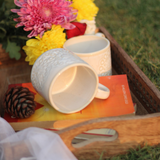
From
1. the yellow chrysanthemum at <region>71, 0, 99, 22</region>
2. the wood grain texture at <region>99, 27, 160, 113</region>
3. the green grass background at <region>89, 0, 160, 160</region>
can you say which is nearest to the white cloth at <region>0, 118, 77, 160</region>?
the green grass background at <region>89, 0, 160, 160</region>

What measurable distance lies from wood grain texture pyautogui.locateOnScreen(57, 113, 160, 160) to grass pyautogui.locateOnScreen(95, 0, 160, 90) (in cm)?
44

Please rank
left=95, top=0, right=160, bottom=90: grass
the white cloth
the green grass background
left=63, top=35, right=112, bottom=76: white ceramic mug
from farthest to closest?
left=95, top=0, right=160, bottom=90: grass
left=63, top=35, right=112, bottom=76: white ceramic mug
the green grass background
the white cloth

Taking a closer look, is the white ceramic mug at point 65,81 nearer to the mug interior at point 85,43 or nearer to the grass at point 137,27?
the mug interior at point 85,43

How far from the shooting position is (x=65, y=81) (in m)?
0.68

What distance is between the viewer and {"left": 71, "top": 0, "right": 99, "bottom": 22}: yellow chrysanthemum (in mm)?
843

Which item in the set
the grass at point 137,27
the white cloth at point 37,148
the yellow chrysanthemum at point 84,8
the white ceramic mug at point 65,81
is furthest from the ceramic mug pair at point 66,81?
the grass at point 137,27

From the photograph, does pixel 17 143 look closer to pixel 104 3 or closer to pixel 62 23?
pixel 62 23

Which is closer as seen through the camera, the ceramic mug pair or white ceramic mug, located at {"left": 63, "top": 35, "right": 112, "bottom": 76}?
the ceramic mug pair

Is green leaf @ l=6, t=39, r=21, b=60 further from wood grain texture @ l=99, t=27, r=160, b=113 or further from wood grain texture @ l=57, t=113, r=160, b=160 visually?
wood grain texture @ l=57, t=113, r=160, b=160

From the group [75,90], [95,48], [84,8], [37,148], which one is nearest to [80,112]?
[75,90]

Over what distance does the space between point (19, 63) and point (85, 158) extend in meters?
0.58

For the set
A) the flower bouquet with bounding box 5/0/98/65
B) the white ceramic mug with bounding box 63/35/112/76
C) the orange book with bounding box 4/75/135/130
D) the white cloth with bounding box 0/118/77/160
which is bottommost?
the orange book with bounding box 4/75/135/130

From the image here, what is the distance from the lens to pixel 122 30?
1.53 meters

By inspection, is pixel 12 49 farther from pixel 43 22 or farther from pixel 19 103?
pixel 19 103
